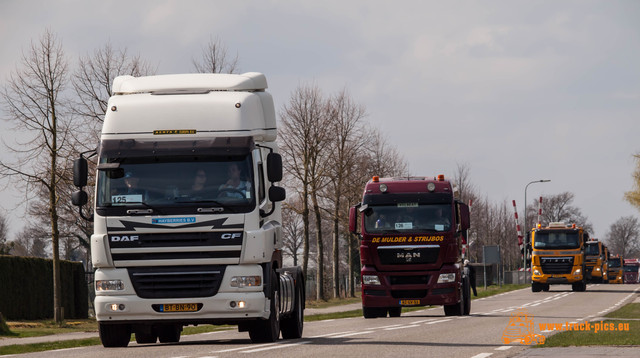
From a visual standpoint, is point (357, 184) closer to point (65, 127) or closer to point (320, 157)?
point (320, 157)

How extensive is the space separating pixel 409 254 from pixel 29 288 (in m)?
16.2

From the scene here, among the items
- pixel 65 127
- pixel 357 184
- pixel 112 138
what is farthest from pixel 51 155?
pixel 357 184

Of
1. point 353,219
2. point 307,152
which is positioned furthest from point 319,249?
point 353,219

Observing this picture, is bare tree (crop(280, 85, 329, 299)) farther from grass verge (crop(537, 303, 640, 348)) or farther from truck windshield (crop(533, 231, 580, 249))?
grass verge (crop(537, 303, 640, 348))

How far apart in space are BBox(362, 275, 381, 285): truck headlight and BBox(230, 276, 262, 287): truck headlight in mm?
10679

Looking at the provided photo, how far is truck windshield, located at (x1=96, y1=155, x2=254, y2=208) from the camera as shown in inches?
551

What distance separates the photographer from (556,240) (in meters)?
47.6

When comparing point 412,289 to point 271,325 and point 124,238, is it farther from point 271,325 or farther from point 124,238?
point 124,238

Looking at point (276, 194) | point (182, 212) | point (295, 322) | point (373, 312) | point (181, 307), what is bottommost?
point (373, 312)

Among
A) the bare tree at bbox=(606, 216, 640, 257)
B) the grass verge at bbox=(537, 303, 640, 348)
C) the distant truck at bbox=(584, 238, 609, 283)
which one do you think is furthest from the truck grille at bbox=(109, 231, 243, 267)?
the bare tree at bbox=(606, 216, 640, 257)

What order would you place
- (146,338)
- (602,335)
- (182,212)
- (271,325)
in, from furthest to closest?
(146,338) → (602,335) → (271,325) → (182,212)

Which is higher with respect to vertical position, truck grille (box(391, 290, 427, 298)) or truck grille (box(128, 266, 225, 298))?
truck grille (box(128, 266, 225, 298))

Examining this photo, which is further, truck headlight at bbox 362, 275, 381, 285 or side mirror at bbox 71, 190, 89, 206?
truck headlight at bbox 362, 275, 381, 285

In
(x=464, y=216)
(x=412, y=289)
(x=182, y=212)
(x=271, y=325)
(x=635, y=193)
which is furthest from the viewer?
(x=635, y=193)
